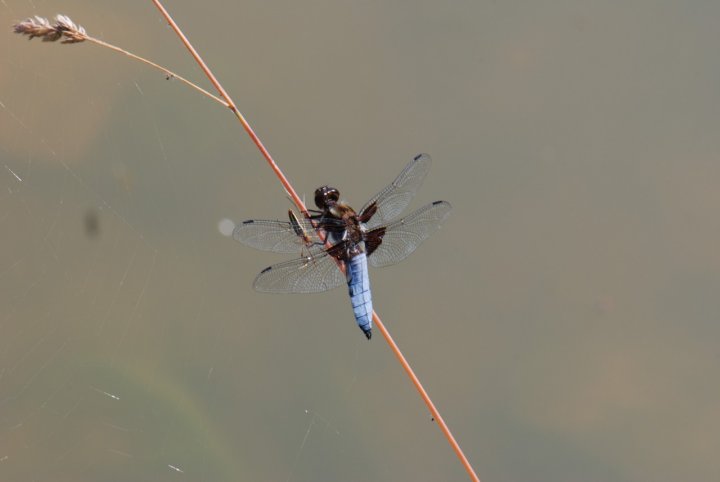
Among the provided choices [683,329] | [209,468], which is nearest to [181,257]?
[209,468]

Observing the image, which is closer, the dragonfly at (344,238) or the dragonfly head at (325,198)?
the dragonfly at (344,238)

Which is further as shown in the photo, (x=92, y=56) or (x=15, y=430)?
(x=92, y=56)

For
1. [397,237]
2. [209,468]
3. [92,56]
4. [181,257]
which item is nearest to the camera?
[397,237]

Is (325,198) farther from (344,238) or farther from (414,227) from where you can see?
(414,227)

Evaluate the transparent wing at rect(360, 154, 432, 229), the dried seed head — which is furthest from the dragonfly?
the dried seed head

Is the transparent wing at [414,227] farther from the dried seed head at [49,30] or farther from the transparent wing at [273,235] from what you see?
the dried seed head at [49,30]

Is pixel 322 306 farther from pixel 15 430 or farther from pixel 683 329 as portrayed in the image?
pixel 683 329

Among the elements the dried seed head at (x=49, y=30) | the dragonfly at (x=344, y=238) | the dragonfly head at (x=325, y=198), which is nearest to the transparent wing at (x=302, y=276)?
the dragonfly at (x=344, y=238)
